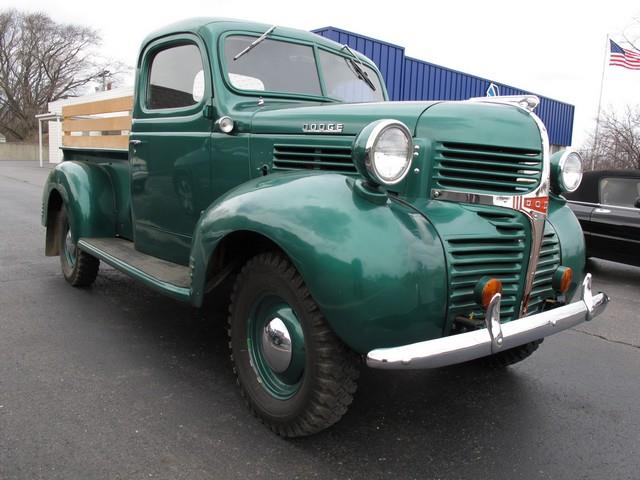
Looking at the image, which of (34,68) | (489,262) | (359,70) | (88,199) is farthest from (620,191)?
(34,68)

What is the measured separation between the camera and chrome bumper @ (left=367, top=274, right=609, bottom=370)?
77.2 inches

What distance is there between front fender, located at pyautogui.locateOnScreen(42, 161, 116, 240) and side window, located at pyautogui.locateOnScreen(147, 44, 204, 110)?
1035mm

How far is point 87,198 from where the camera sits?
176 inches

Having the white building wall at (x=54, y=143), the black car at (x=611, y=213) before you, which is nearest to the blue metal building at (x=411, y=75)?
the black car at (x=611, y=213)

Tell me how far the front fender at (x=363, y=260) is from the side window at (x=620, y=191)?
194 inches

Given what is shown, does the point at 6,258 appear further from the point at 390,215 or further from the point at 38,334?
the point at 390,215

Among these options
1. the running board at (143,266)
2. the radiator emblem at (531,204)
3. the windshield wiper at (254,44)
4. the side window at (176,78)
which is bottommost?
the running board at (143,266)

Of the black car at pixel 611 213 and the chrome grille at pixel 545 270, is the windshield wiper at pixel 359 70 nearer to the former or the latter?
the chrome grille at pixel 545 270

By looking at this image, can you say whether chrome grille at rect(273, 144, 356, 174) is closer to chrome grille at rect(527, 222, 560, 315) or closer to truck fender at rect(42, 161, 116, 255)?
chrome grille at rect(527, 222, 560, 315)

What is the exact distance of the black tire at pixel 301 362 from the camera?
2.23 metres

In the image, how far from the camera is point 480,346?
6.74ft

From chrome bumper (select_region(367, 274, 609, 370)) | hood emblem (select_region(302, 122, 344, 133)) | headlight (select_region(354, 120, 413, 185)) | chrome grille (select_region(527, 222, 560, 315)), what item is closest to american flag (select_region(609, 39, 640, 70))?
chrome grille (select_region(527, 222, 560, 315))

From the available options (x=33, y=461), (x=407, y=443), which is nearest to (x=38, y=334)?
Result: (x=33, y=461)

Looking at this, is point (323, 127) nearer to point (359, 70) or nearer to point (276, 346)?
point (276, 346)
